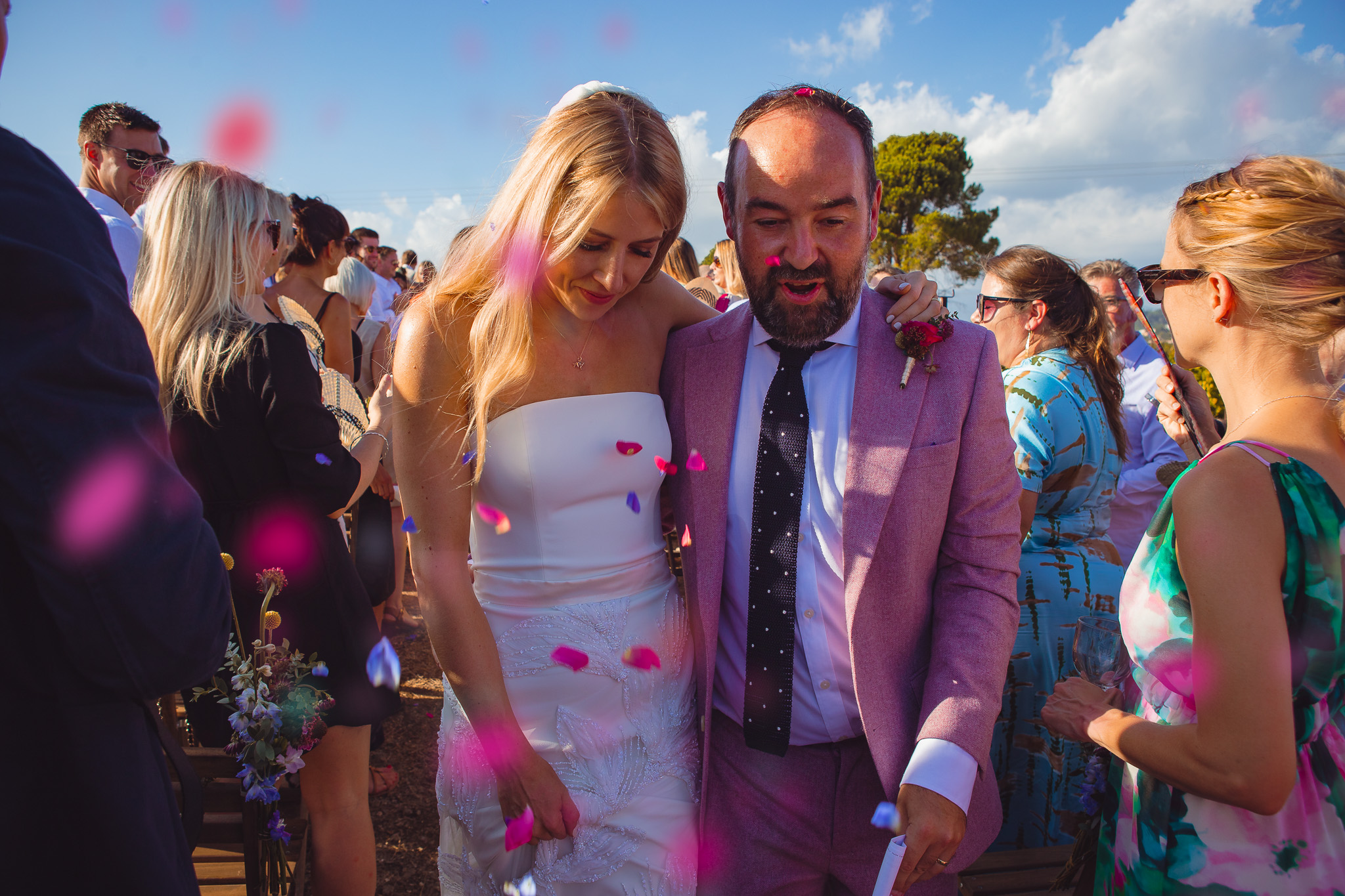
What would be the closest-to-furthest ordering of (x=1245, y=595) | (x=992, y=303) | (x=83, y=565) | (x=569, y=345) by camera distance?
(x=83, y=565) < (x=1245, y=595) < (x=569, y=345) < (x=992, y=303)

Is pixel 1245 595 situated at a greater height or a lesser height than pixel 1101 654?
greater

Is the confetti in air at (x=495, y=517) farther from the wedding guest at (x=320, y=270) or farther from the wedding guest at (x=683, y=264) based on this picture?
the wedding guest at (x=683, y=264)

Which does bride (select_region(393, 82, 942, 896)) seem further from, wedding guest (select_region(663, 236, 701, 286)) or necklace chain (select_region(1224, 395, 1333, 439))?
wedding guest (select_region(663, 236, 701, 286))

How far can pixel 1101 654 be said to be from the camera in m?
1.98

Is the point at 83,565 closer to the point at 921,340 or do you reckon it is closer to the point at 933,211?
the point at 921,340

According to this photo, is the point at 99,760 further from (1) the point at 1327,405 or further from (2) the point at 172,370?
(1) the point at 1327,405

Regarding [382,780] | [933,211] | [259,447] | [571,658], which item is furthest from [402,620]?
[933,211]

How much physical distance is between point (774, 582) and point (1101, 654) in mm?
854

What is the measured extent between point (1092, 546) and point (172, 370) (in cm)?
362

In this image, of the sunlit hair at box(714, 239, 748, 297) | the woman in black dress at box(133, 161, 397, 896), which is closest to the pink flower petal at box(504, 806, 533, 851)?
the woman in black dress at box(133, 161, 397, 896)

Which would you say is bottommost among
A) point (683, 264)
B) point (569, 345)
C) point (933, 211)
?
point (569, 345)

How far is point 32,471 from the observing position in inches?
39.3

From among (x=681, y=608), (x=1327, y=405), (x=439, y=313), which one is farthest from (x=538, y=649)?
(x=1327, y=405)

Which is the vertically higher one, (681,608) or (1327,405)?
(1327,405)
